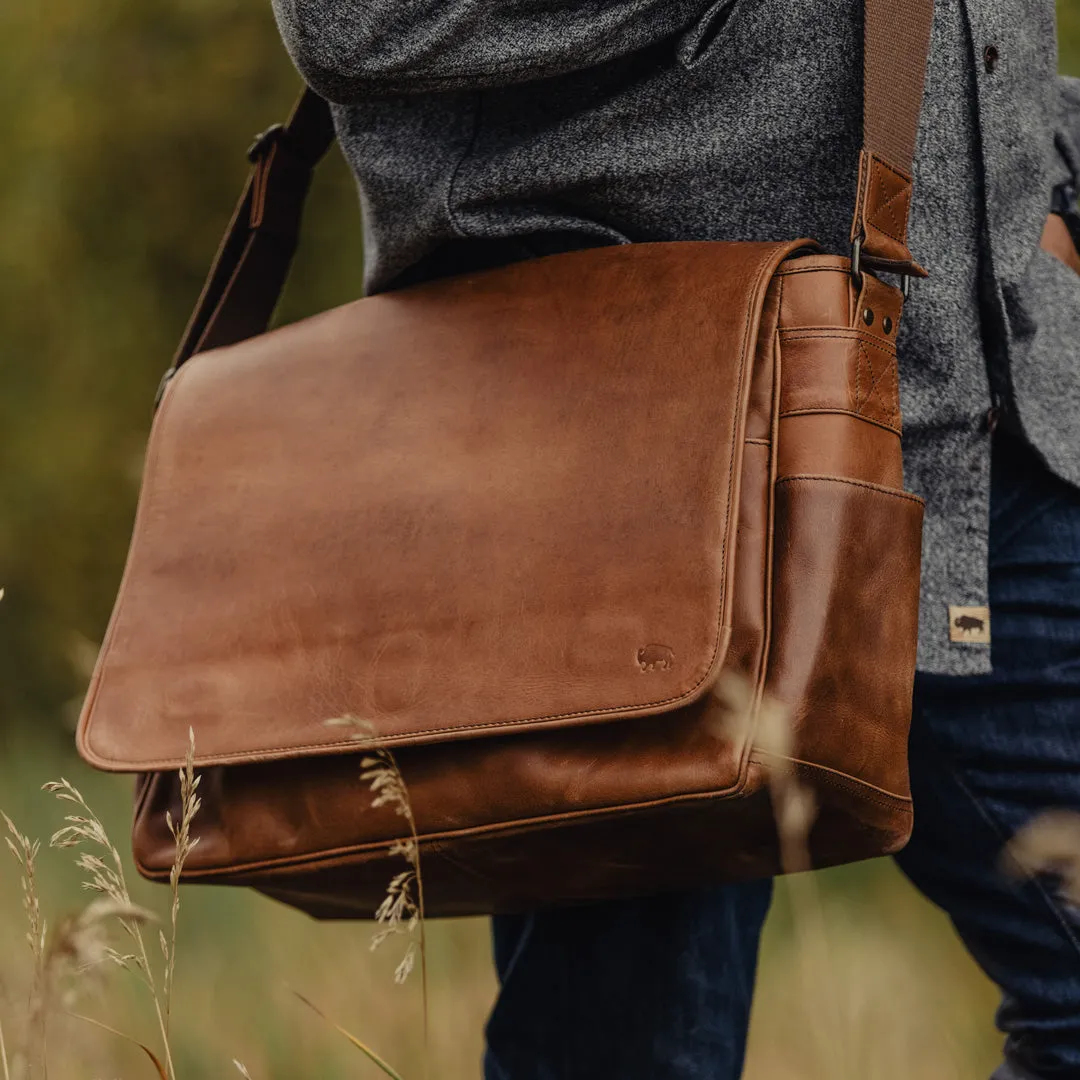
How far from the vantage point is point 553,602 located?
106 centimetres

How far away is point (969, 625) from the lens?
3.73 feet

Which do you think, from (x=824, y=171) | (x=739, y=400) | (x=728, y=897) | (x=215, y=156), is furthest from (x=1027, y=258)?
(x=215, y=156)

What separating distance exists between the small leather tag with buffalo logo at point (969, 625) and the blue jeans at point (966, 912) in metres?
0.05

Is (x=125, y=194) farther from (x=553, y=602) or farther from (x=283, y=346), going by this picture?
(x=553, y=602)

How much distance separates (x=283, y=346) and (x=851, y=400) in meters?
0.57

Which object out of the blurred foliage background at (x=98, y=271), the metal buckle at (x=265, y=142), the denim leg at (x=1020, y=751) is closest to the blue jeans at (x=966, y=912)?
the denim leg at (x=1020, y=751)

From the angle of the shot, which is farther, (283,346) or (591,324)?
(283,346)

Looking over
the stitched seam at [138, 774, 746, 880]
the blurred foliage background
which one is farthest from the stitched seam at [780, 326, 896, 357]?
the blurred foliage background

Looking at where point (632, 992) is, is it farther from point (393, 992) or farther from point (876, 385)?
point (393, 992)

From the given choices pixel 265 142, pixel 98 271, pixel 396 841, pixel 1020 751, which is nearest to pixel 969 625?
pixel 1020 751

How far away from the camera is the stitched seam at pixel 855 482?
1.00 meters

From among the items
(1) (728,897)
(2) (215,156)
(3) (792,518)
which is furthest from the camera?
(2) (215,156)

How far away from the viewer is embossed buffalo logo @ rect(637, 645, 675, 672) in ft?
3.26

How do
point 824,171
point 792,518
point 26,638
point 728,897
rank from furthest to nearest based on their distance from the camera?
point 26,638
point 728,897
point 824,171
point 792,518
